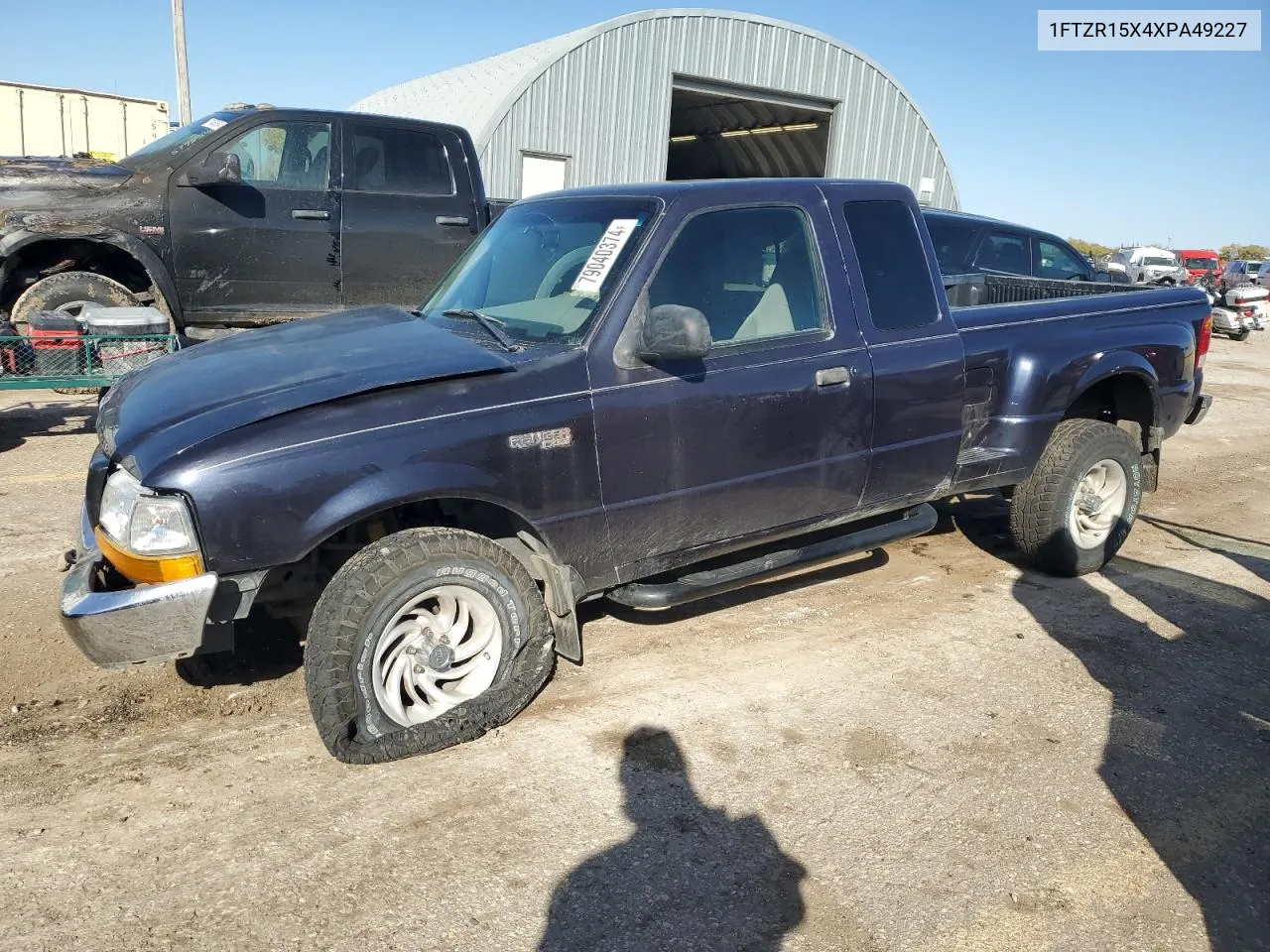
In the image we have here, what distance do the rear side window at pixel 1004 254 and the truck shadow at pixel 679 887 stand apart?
7.71 metres

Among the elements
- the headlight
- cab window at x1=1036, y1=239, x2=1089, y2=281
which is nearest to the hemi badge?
the headlight

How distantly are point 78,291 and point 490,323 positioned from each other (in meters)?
5.24

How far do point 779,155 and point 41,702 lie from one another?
956 inches

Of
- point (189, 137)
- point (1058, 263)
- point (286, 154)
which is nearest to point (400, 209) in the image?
point (286, 154)

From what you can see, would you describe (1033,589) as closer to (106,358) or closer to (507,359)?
(507,359)

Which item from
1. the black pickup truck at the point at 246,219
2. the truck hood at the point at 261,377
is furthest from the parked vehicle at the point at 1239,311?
the truck hood at the point at 261,377

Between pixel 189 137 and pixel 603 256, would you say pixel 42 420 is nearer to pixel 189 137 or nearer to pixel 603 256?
pixel 189 137

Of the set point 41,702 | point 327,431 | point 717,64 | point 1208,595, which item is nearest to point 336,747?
point 327,431

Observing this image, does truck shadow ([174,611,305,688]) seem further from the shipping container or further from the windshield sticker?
the shipping container

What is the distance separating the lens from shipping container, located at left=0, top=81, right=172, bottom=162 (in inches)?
732

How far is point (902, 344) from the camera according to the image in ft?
14.0

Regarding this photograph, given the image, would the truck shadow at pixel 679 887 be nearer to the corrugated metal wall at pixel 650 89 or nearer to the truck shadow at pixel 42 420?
the truck shadow at pixel 42 420

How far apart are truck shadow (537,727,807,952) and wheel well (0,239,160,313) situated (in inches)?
250

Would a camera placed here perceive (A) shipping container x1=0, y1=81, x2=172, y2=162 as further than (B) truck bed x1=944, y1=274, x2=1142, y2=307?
Yes
